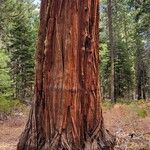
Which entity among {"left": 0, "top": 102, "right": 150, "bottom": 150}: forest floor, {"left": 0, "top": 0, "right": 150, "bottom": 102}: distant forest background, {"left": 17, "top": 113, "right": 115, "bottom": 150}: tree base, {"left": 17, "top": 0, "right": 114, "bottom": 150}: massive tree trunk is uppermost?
{"left": 0, "top": 0, "right": 150, "bottom": 102}: distant forest background

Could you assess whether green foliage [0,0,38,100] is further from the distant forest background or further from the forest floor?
the forest floor

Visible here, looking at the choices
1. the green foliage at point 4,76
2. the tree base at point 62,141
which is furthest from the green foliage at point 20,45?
the tree base at point 62,141

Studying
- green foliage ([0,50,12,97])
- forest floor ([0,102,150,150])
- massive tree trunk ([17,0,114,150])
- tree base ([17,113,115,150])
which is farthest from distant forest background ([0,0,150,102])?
tree base ([17,113,115,150])

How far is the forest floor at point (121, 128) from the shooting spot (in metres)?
9.22

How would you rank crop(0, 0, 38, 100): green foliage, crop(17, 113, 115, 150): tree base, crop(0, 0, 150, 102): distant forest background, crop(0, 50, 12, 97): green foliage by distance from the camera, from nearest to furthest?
crop(17, 113, 115, 150): tree base, crop(0, 50, 12, 97): green foliage, crop(0, 0, 150, 102): distant forest background, crop(0, 0, 38, 100): green foliage

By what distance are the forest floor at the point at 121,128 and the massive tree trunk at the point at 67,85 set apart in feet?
5.71

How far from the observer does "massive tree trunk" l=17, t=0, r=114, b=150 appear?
698 cm

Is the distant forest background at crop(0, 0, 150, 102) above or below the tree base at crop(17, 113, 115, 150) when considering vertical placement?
above

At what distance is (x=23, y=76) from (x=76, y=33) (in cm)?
2842

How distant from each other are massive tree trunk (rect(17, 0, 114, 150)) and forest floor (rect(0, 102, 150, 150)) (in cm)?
174

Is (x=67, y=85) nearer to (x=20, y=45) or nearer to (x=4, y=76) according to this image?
(x=4, y=76)

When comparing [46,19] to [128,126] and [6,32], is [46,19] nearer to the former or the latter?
[128,126]

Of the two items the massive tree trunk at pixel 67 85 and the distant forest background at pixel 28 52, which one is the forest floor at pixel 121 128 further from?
the distant forest background at pixel 28 52

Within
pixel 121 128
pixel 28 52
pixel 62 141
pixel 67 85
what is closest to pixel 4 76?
pixel 28 52
